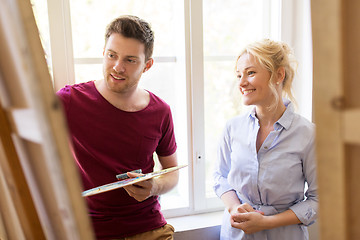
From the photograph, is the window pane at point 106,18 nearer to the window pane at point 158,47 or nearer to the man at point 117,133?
the window pane at point 158,47

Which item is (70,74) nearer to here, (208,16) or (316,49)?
(208,16)

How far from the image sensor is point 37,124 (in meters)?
0.46

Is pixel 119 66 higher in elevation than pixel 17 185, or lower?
higher

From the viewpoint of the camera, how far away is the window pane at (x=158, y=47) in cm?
182

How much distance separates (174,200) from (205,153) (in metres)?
0.36

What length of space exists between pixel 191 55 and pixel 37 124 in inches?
60.3

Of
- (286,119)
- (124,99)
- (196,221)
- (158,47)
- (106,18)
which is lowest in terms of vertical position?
(196,221)

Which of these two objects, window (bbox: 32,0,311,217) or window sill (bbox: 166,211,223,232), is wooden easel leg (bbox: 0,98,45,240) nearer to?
window (bbox: 32,0,311,217)

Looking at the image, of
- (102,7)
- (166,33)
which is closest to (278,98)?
(166,33)

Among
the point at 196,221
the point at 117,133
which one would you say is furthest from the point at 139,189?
the point at 196,221

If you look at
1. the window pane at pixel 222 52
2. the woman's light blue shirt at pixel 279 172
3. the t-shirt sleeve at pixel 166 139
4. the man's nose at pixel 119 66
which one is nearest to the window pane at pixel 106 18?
the window pane at pixel 222 52

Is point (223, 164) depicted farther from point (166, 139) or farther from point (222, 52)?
point (222, 52)

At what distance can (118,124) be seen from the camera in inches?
60.7

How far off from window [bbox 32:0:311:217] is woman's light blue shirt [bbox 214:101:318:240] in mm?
397
